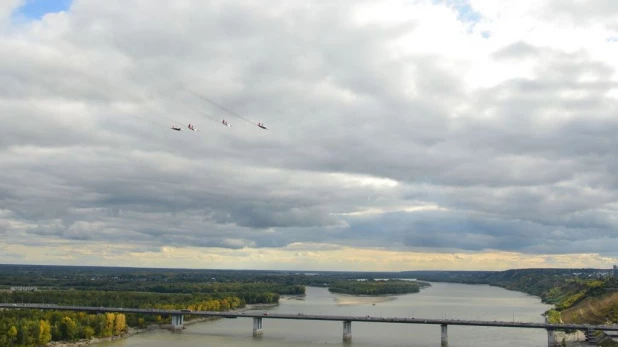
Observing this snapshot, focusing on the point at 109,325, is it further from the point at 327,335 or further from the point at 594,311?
the point at 594,311

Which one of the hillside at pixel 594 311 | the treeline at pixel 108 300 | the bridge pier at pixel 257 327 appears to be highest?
the hillside at pixel 594 311

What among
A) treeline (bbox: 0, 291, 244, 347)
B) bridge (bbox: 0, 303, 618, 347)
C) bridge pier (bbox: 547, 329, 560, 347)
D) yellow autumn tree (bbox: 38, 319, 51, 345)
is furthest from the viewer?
bridge (bbox: 0, 303, 618, 347)

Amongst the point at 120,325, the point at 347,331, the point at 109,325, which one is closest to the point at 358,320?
the point at 347,331

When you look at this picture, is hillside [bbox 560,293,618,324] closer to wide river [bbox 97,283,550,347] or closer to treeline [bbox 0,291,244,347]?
wide river [bbox 97,283,550,347]

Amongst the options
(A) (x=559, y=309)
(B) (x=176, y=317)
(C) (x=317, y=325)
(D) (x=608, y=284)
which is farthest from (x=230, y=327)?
(D) (x=608, y=284)

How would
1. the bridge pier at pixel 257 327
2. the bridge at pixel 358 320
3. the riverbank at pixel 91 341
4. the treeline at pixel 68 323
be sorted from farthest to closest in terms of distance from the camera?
the bridge pier at pixel 257 327 → the bridge at pixel 358 320 → the riverbank at pixel 91 341 → the treeline at pixel 68 323

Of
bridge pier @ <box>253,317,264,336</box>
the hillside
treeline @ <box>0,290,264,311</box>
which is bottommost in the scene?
bridge pier @ <box>253,317,264,336</box>

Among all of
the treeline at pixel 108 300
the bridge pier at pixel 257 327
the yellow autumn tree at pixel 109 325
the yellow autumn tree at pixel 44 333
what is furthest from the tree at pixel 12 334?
the treeline at pixel 108 300

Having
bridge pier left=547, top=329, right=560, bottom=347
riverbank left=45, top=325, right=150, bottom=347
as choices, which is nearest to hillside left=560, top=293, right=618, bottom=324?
bridge pier left=547, top=329, right=560, bottom=347

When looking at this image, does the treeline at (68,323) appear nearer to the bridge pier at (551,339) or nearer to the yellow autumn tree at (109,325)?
the yellow autumn tree at (109,325)
